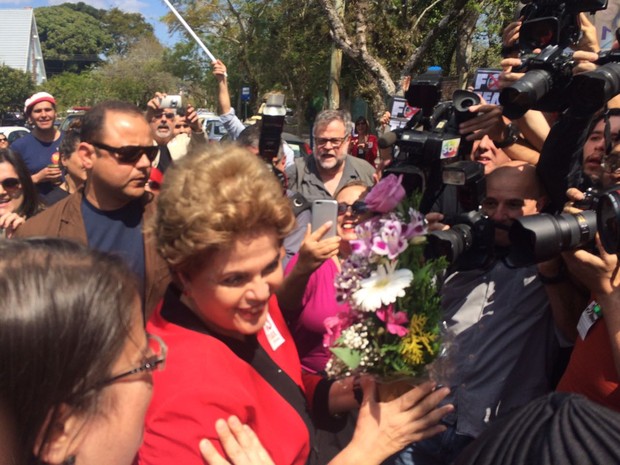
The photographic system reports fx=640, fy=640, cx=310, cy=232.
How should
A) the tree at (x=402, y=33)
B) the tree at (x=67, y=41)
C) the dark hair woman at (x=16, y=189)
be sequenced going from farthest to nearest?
the tree at (x=67, y=41), the tree at (x=402, y=33), the dark hair woman at (x=16, y=189)

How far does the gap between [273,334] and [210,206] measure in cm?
51

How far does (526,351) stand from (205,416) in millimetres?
1372

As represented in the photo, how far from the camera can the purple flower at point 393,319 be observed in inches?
67.1

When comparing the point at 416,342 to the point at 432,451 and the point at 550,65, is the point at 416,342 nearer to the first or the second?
the point at 432,451

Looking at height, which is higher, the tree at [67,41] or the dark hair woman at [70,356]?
the dark hair woman at [70,356]

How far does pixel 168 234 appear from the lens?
1.70 m

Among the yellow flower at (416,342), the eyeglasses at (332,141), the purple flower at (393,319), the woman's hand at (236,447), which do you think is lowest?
the eyeglasses at (332,141)

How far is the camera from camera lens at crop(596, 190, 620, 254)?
1.67 m

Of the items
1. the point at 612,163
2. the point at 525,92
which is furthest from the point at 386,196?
the point at 612,163

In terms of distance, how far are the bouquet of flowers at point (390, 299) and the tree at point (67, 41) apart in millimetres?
93987

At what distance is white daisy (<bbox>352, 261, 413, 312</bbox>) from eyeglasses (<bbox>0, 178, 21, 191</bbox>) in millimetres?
2735

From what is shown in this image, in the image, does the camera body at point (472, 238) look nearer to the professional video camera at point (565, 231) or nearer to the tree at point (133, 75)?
the professional video camera at point (565, 231)

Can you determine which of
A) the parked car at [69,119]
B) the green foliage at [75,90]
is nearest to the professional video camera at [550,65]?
the parked car at [69,119]

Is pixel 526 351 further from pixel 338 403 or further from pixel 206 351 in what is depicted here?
pixel 206 351
